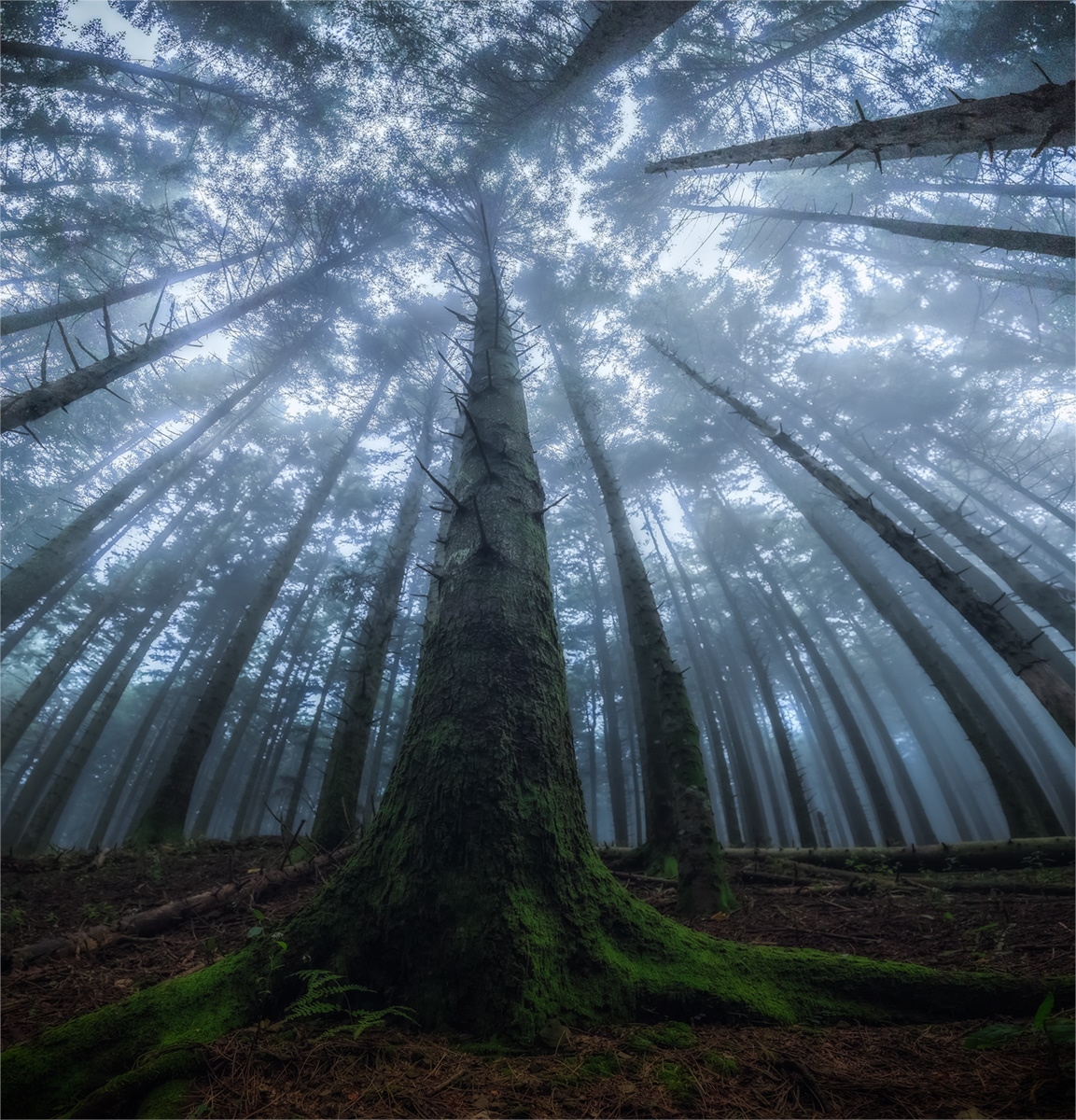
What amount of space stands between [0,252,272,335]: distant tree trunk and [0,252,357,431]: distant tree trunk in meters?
0.92

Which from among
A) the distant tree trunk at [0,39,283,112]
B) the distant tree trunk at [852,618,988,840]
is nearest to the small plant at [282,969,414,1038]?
the distant tree trunk at [0,39,283,112]

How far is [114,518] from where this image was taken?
631 inches

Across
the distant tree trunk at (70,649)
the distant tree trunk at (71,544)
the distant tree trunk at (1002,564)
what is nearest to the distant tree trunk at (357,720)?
the distant tree trunk at (71,544)

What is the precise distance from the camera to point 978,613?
21.6ft

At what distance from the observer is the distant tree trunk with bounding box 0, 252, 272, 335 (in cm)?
1016

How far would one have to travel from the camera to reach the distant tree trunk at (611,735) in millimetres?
18344

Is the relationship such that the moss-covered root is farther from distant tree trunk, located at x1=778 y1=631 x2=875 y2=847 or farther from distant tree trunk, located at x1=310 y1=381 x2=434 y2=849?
distant tree trunk, located at x1=778 y1=631 x2=875 y2=847

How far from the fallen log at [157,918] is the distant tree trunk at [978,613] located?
8.18 m

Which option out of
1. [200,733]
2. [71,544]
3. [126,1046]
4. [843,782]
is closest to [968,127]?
[126,1046]

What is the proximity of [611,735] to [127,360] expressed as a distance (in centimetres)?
1848

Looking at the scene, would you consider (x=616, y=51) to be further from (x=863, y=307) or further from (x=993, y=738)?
(x=993, y=738)

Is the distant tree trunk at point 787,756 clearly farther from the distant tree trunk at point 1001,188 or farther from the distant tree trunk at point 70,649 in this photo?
the distant tree trunk at point 70,649

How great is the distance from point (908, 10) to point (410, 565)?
2341 cm

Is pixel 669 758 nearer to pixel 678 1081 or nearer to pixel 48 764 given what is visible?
pixel 678 1081
